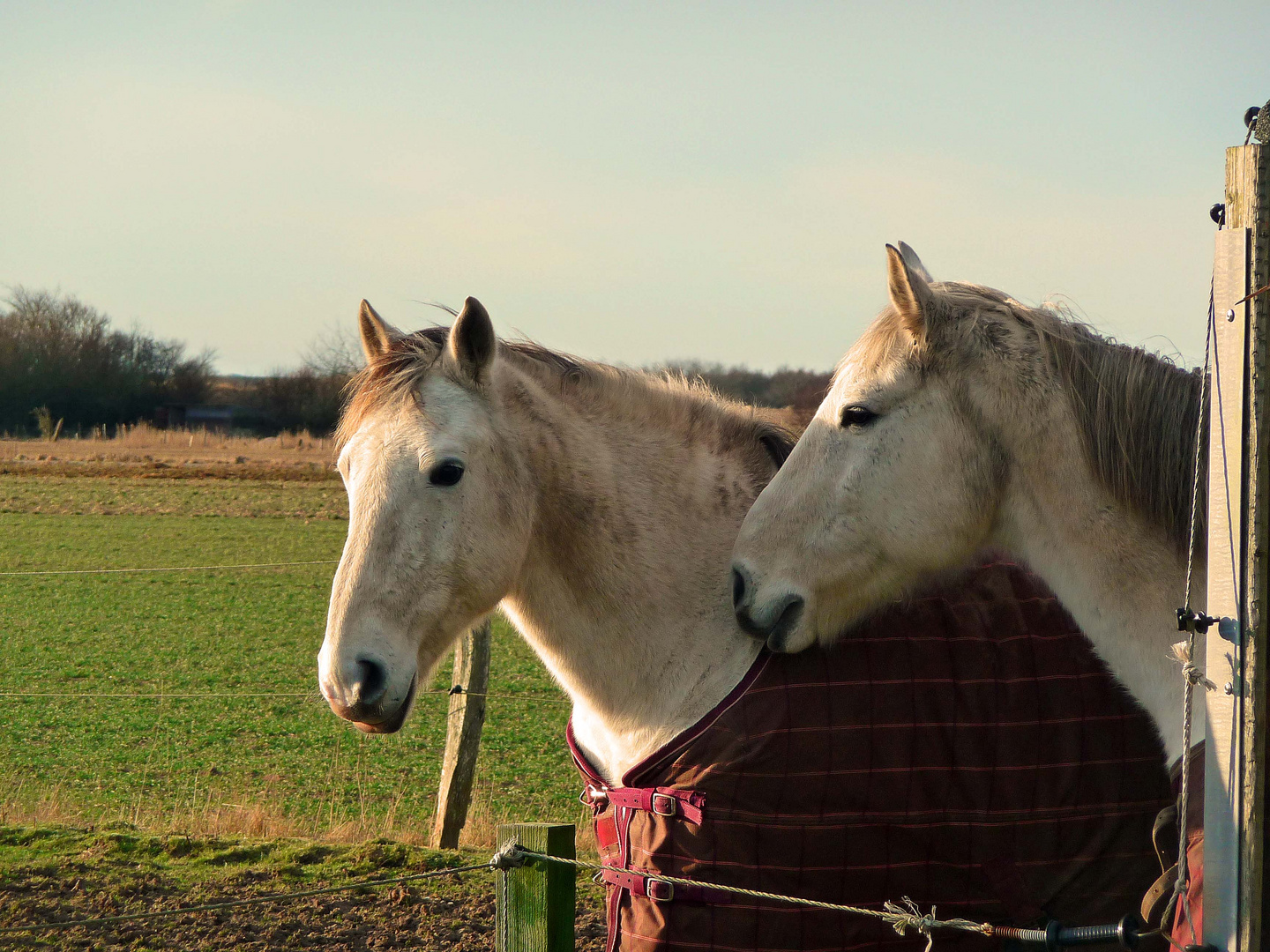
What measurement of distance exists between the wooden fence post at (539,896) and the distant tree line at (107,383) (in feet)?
105

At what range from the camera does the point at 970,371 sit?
7.98ft

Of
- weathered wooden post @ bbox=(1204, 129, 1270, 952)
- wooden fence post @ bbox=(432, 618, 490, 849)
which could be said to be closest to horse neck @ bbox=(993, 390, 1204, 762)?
weathered wooden post @ bbox=(1204, 129, 1270, 952)

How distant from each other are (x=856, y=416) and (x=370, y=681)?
1.30 m

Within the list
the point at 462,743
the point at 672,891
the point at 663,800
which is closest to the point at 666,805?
the point at 663,800

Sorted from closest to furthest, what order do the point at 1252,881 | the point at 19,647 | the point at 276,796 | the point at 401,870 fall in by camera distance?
the point at 1252,881, the point at 401,870, the point at 276,796, the point at 19,647

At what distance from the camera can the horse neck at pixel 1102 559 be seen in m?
2.27

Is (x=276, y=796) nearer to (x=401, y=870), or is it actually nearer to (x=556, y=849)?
(x=401, y=870)

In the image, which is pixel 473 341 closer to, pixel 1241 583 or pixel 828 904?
pixel 828 904

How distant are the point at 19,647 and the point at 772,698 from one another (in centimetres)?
1436

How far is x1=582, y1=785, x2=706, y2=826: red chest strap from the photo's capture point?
2459 millimetres

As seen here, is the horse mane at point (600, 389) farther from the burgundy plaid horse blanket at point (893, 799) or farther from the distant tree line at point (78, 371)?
the distant tree line at point (78, 371)

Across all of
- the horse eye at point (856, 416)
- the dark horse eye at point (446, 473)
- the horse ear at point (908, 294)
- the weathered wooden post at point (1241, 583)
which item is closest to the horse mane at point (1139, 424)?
the horse ear at point (908, 294)

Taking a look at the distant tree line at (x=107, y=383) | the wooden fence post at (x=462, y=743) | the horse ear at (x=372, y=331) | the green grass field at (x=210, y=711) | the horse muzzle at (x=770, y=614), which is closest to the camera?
the horse muzzle at (x=770, y=614)

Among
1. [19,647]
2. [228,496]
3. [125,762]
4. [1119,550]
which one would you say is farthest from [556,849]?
[228,496]
